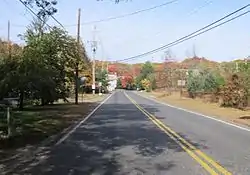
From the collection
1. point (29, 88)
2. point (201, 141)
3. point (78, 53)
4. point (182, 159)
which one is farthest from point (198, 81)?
point (182, 159)

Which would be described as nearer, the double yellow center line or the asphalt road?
the double yellow center line

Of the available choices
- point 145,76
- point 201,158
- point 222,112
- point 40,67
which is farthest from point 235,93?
point 145,76

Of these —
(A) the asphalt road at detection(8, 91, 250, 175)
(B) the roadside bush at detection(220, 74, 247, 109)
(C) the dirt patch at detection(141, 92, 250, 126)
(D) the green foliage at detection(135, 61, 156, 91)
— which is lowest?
(C) the dirt patch at detection(141, 92, 250, 126)

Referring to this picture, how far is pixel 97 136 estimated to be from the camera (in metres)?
16.4

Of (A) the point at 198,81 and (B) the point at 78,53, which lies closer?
(B) the point at 78,53

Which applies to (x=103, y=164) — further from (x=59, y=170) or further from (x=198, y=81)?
(x=198, y=81)

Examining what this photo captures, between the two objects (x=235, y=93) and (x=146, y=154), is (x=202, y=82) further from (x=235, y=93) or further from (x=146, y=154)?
(x=146, y=154)

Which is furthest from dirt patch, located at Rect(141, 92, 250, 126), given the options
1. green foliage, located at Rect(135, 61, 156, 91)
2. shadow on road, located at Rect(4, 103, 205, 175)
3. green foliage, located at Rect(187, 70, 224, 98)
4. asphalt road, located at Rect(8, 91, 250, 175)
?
green foliage, located at Rect(135, 61, 156, 91)

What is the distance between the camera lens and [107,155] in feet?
38.2

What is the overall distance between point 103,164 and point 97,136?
20.2 ft

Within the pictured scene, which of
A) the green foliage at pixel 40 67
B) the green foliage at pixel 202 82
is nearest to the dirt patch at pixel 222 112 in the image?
the green foliage at pixel 40 67

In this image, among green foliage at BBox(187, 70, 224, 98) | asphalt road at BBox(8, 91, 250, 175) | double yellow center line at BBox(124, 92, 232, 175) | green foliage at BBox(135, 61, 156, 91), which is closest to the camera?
double yellow center line at BBox(124, 92, 232, 175)

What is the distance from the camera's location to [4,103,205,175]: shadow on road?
31.5 ft

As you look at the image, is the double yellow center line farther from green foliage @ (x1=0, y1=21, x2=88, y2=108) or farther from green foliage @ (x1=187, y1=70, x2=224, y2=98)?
green foliage @ (x1=187, y1=70, x2=224, y2=98)
